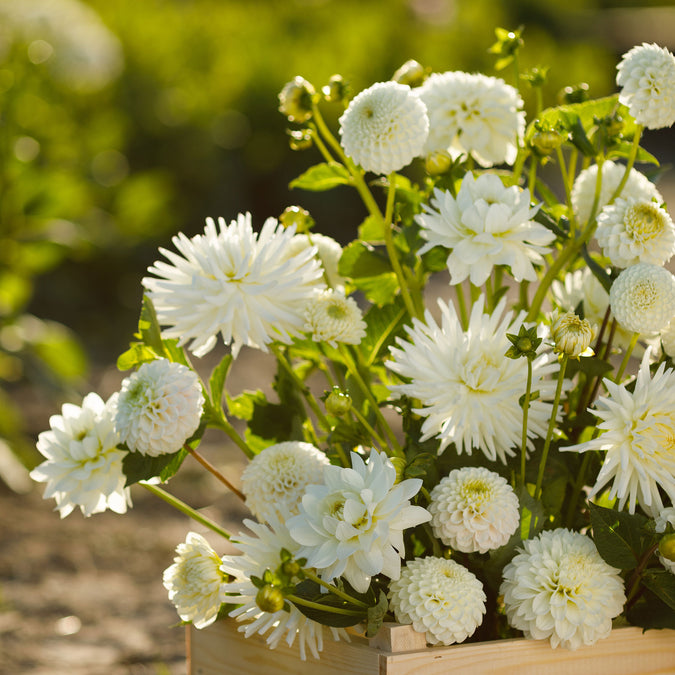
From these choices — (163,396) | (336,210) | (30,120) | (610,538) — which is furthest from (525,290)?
(336,210)

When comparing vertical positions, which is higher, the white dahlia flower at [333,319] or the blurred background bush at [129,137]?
the blurred background bush at [129,137]

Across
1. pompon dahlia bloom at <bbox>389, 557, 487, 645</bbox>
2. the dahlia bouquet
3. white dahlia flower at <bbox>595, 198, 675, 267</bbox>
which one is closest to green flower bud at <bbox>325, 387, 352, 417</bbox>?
the dahlia bouquet

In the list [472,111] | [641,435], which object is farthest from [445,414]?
[472,111]

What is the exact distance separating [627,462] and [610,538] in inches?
2.9

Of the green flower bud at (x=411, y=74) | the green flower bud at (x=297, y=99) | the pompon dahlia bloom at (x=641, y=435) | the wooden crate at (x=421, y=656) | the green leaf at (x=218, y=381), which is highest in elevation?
the green flower bud at (x=411, y=74)

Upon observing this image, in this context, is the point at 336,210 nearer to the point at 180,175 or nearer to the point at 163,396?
the point at 180,175

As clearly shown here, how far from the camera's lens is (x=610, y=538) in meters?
0.65

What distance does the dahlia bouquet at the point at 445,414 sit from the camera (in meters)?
0.61

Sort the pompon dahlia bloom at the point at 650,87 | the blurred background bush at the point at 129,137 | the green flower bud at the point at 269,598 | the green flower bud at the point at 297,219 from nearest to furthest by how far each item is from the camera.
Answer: the green flower bud at the point at 269,598
the pompon dahlia bloom at the point at 650,87
the green flower bud at the point at 297,219
the blurred background bush at the point at 129,137

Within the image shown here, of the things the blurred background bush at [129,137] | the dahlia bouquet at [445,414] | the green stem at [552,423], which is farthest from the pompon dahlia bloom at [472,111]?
the blurred background bush at [129,137]

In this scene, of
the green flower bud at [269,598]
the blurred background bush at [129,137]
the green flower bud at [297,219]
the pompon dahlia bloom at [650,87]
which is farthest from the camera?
the blurred background bush at [129,137]

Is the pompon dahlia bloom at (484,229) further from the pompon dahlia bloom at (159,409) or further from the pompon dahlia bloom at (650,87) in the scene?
the pompon dahlia bloom at (159,409)

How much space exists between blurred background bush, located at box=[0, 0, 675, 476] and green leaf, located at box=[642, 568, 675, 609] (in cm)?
147

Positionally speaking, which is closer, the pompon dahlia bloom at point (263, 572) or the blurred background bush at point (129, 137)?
the pompon dahlia bloom at point (263, 572)
